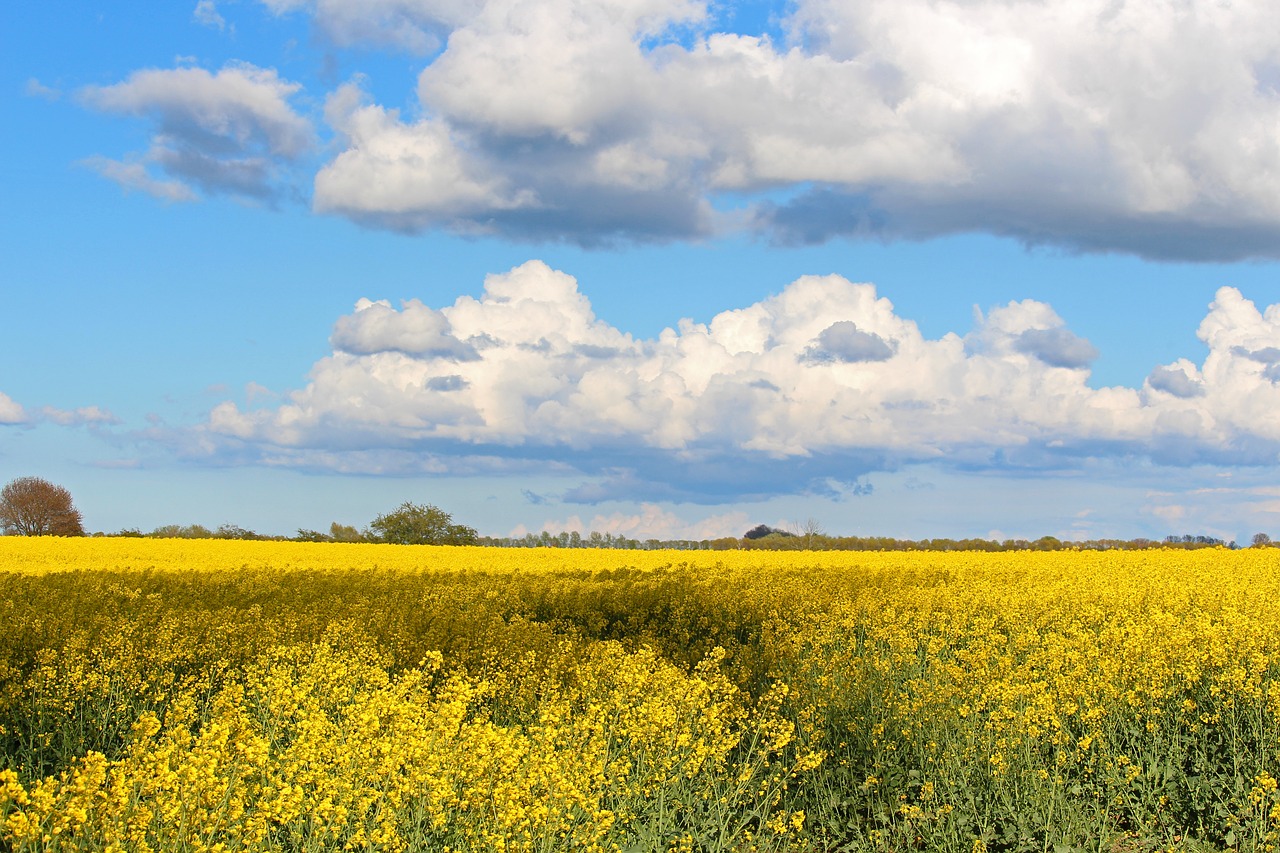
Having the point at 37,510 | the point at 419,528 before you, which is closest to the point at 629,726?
the point at 419,528

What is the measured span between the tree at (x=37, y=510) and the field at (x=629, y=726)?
60809mm

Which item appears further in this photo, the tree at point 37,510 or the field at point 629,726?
the tree at point 37,510

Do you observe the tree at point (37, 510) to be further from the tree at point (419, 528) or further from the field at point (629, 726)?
the field at point (629, 726)

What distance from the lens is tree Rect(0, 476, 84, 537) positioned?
69625 millimetres

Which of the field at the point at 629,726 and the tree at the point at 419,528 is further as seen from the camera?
the tree at the point at 419,528

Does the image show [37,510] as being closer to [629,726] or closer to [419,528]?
[419,528]

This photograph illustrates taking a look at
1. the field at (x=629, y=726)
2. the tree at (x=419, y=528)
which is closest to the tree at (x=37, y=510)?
the tree at (x=419, y=528)

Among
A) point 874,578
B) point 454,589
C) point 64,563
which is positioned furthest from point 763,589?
point 64,563

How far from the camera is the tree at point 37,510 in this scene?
69.6 metres

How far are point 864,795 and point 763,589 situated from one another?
29.4ft

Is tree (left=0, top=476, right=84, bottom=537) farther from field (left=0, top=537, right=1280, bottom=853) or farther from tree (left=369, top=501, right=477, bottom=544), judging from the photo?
field (left=0, top=537, right=1280, bottom=853)

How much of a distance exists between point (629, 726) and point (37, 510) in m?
74.7

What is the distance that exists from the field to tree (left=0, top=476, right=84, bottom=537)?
60.8 m

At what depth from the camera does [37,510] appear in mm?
71312
